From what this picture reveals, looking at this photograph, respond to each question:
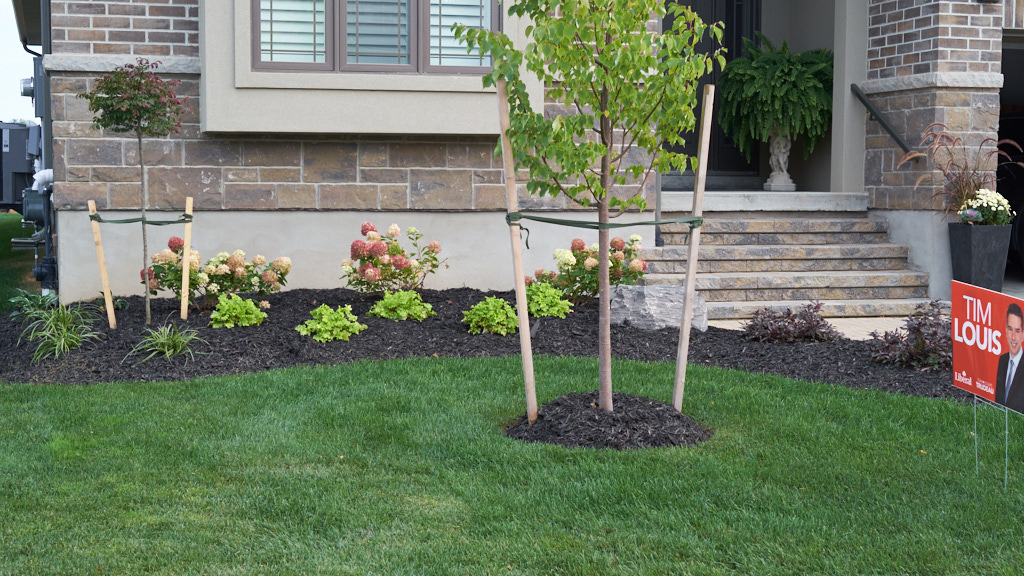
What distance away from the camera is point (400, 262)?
288 inches

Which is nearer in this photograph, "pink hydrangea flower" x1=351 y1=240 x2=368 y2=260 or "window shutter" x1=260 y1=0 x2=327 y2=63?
"pink hydrangea flower" x1=351 y1=240 x2=368 y2=260

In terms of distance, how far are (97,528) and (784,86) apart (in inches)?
328

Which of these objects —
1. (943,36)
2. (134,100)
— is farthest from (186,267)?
(943,36)

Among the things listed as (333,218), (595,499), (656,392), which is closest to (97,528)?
(595,499)

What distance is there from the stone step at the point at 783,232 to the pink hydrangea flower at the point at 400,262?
2868 millimetres

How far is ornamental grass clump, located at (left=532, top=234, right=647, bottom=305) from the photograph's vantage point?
24.1 feet

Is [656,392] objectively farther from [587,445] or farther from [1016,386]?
[1016,386]

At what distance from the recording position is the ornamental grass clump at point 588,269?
735 centimetres

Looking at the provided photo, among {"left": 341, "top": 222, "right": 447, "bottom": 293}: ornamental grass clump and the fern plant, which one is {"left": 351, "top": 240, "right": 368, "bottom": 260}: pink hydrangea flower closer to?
{"left": 341, "top": 222, "right": 447, "bottom": 293}: ornamental grass clump

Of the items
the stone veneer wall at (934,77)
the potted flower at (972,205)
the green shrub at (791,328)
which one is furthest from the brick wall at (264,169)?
the potted flower at (972,205)

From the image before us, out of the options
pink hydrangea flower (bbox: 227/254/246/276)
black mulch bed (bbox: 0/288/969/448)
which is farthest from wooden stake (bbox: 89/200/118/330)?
pink hydrangea flower (bbox: 227/254/246/276)

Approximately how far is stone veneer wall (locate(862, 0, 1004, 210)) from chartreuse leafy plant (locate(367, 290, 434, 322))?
5000 mm

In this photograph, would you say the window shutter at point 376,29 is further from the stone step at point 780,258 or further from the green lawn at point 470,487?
the green lawn at point 470,487

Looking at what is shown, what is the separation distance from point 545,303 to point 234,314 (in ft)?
7.48
